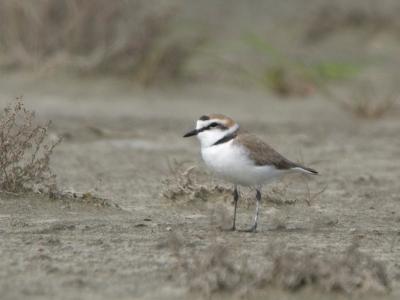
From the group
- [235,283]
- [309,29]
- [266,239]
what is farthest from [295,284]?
[309,29]

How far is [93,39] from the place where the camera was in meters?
16.6

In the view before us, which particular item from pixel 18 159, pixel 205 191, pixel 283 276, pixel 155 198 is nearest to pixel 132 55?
pixel 155 198

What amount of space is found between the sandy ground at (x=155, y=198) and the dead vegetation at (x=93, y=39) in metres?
0.35

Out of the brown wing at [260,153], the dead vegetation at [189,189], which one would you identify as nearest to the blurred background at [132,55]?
the dead vegetation at [189,189]

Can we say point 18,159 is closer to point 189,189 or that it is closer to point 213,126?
point 189,189

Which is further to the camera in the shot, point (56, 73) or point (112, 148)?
point (56, 73)

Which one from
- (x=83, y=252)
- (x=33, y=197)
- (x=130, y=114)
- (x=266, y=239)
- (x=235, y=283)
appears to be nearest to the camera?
(x=235, y=283)

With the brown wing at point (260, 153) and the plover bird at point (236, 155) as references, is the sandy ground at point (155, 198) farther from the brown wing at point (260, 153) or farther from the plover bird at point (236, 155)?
the brown wing at point (260, 153)

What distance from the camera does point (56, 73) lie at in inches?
648

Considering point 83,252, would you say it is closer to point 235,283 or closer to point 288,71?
point 235,283

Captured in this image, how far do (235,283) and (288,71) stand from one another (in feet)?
36.2

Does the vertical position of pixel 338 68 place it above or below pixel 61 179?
above

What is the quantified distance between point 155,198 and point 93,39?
788 centimetres

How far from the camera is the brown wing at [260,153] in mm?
7438
